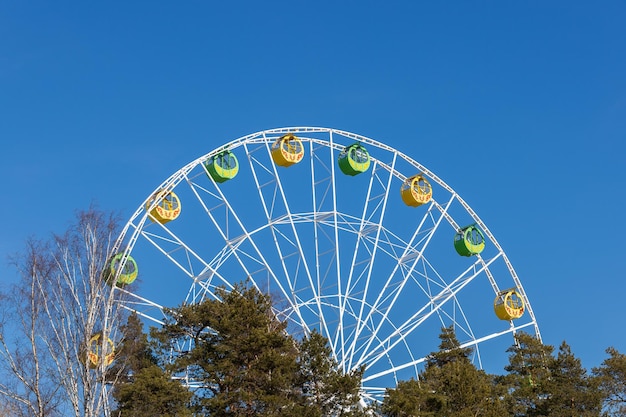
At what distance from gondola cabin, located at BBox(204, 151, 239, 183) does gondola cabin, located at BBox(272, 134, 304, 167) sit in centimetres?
171

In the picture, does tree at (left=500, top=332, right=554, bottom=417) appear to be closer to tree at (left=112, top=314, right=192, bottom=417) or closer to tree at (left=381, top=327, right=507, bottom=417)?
tree at (left=381, top=327, right=507, bottom=417)

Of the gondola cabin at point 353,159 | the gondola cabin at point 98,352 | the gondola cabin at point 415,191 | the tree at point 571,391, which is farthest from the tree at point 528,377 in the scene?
the gondola cabin at point 98,352

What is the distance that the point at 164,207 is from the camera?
3164 cm

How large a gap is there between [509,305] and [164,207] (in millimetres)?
16389

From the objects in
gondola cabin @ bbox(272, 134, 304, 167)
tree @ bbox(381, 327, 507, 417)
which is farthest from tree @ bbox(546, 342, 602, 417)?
gondola cabin @ bbox(272, 134, 304, 167)

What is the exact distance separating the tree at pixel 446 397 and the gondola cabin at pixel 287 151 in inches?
373

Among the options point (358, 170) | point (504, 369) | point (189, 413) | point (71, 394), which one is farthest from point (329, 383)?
point (504, 369)

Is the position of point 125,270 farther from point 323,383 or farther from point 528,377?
point 528,377

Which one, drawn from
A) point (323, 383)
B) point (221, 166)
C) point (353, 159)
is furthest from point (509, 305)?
point (323, 383)

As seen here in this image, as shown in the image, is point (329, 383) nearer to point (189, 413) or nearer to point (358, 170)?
point (189, 413)

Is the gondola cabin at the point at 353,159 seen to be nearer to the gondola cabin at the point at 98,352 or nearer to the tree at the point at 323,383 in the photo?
the tree at the point at 323,383

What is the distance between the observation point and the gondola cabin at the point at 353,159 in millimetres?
34844

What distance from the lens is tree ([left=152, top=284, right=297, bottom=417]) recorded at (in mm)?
24828

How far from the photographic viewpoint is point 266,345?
2573 cm
